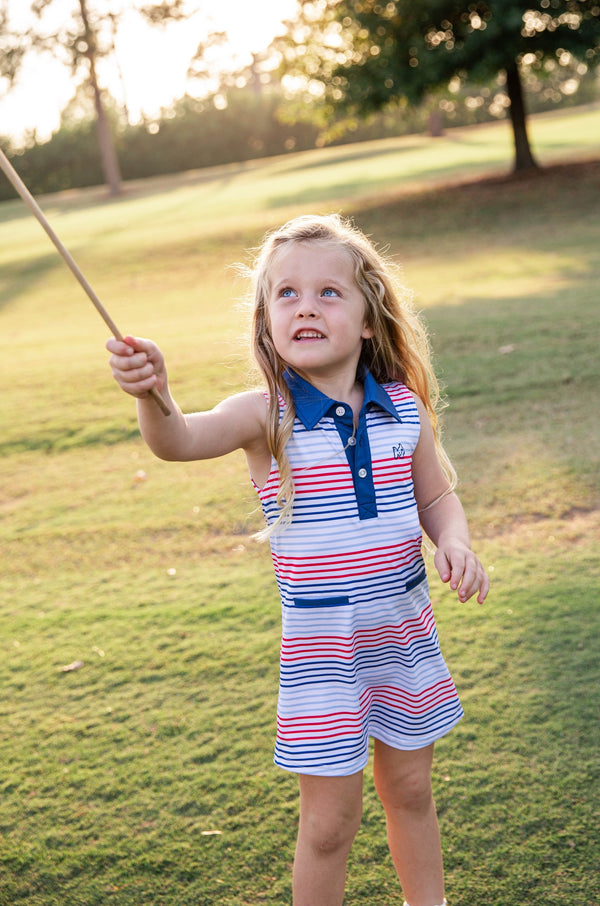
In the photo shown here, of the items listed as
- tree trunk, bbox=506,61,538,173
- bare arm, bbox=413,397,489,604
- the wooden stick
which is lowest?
bare arm, bbox=413,397,489,604

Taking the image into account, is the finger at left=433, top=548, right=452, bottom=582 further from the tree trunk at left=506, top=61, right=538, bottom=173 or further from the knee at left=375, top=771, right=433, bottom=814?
the tree trunk at left=506, top=61, right=538, bottom=173

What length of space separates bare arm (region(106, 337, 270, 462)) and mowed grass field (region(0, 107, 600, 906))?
1.05ft

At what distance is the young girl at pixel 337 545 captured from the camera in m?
1.79

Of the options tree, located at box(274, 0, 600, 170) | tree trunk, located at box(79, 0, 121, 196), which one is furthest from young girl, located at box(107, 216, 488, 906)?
tree trunk, located at box(79, 0, 121, 196)

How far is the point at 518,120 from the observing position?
1565cm

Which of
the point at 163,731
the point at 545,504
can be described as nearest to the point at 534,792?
the point at 163,731

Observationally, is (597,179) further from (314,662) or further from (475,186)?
(314,662)

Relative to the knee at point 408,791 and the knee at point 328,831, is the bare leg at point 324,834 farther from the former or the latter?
the knee at point 408,791

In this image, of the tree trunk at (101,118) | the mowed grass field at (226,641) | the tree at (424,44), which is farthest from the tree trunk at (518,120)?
the tree trunk at (101,118)

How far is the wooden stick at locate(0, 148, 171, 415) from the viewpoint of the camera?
131cm

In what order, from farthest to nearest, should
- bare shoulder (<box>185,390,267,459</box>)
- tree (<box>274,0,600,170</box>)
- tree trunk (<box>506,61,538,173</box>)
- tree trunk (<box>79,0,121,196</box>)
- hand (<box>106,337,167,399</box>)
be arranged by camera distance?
tree trunk (<box>79,0,121,196</box>), tree trunk (<box>506,61,538,173</box>), tree (<box>274,0,600,170</box>), bare shoulder (<box>185,390,267,459</box>), hand (<box>106,337,167,399</box>)

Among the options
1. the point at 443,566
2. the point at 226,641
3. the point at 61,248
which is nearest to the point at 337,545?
the point at 443,566

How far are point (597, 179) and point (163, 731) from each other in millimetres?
14049

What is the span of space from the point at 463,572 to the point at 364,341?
0.56 m
